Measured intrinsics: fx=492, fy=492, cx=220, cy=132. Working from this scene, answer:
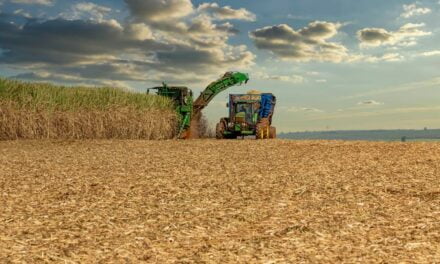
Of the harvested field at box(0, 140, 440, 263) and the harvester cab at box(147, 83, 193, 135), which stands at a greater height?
the harvester cab at box(147, 83, 193, 135)

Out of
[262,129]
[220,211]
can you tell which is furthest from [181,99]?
[220,211]

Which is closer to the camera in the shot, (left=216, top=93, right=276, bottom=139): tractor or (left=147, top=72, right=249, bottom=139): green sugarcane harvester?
(left=216, top=93, right=276, bottom=139): tractor

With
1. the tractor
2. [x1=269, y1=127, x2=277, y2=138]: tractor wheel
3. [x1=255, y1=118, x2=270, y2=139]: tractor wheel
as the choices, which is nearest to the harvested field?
[x1=255, y1=118, x2=270, y2=139]: tractor wheel

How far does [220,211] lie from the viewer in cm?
770

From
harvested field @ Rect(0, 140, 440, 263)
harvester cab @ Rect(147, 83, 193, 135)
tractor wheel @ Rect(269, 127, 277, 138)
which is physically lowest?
harvested field @ Rect(0, 140, 440, 263)

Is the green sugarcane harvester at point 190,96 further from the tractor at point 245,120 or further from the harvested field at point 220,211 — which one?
the harvested field at point 220,211

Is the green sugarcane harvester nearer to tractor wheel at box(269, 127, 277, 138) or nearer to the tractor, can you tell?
the tractor

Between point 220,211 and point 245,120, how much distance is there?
828 inches

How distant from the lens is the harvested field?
223 inches

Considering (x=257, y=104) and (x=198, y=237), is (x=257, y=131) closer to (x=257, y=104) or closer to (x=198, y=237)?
(x=257, y=104)

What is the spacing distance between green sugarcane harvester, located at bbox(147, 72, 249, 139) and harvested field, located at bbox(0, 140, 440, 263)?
51.4 ft

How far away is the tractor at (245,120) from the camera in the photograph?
1115 inches

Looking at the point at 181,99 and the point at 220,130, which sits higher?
the point at 181,99

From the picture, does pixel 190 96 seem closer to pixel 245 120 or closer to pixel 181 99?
pixel 181 99
